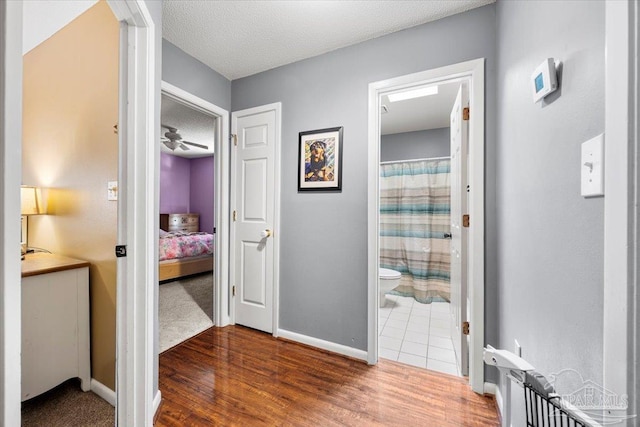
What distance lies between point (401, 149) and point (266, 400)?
357 cm

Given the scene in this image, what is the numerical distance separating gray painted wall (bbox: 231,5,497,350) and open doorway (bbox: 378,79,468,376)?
81 cm

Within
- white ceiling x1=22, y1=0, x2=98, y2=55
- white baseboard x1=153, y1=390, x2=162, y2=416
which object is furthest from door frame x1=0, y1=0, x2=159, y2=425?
white ceiling x1=22, y1=0, x2=98, y2=55

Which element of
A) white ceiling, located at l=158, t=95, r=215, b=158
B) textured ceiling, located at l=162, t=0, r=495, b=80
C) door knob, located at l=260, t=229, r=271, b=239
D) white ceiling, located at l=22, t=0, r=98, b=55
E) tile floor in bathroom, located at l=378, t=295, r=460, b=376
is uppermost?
white ceiling, located at l=158, t=95, r=215, b=158

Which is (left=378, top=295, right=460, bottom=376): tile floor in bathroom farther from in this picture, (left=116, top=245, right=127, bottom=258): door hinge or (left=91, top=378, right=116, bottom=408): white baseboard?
(left=116, top=245, right=127, bottom=258): door hinge

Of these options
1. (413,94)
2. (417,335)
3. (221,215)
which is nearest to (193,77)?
(221,215)

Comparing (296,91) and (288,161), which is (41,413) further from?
(296,91)

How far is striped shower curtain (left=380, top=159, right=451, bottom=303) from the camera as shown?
3533mm

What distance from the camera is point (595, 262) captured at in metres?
0.64

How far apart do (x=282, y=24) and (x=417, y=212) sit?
2818 mm

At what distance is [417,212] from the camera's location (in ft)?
12.3

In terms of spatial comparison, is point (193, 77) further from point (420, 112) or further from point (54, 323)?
point (420, 112)

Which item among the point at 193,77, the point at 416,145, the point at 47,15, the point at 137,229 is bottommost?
the point at 137,229

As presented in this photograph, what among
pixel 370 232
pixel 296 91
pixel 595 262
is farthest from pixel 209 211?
pixel 595 262

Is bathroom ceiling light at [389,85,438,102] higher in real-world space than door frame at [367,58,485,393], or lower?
higher
